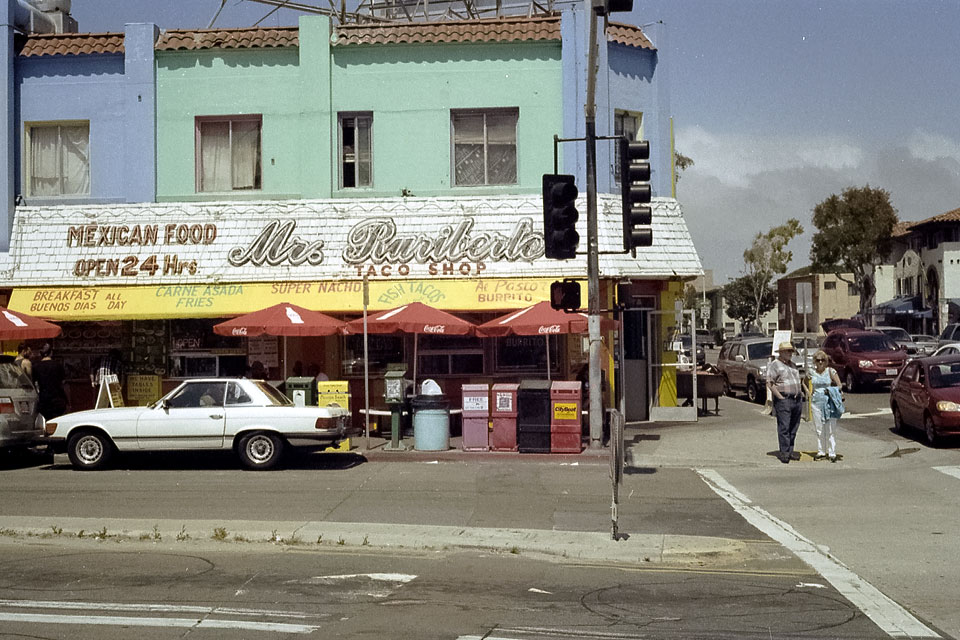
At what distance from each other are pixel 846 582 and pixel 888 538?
2.52 meters

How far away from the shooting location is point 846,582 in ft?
30.2

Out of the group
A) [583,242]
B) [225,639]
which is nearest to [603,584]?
[225,639]

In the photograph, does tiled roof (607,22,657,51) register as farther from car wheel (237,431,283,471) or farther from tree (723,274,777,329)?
tree (723,274,777,329)

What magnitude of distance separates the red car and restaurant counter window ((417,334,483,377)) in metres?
8.49

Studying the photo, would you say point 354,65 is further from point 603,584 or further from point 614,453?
point 603,584

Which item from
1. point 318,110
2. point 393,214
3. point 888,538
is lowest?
point 888,538

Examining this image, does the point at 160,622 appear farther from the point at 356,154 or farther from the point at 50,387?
the point at 356,154

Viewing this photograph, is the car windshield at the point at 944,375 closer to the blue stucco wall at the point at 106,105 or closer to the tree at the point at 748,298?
the blue stucco wall at the point at 106,105

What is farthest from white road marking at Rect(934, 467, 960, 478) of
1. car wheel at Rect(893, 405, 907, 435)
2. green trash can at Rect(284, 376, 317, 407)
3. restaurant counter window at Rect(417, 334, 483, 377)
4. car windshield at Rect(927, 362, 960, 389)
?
green trash can at Rect(284, 376, 317, 407)

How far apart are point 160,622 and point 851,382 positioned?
27149 mm

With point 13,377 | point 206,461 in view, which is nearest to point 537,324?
point 206,461

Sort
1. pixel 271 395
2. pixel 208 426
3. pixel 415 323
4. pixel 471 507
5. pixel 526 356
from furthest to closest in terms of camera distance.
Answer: pixel 526 356 < pixel 415 323 < pixel 271 395 < pixel 208 426 < pixel 471 507

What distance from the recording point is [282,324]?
1984cm

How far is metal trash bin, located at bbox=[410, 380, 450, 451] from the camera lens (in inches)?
740
